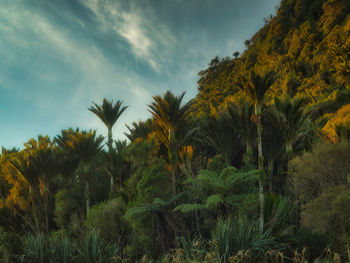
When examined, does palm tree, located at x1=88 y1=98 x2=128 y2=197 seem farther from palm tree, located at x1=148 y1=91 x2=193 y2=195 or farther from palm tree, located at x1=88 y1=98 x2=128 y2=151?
palm tree, located at x1=148 y1=91 x2=193 y2=195

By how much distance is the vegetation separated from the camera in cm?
697

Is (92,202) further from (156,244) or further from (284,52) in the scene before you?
(284,52)

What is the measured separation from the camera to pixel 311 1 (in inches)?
1242

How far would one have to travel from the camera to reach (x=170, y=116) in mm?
10820

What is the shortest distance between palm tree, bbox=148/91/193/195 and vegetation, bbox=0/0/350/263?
0.16 ft

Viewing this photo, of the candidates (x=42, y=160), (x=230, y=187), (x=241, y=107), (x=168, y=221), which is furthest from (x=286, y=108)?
(x=42, y=160)

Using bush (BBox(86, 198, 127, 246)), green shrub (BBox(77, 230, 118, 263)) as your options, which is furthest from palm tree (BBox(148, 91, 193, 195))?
green shrub (BBox(77, 230, 118, 263))

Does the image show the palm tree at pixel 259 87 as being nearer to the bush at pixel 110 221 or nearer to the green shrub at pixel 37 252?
the bush at pixel 110 221

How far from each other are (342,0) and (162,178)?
2965cm

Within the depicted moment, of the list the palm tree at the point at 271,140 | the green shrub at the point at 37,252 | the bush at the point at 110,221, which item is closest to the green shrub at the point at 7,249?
the green shrub at the point at 37,252

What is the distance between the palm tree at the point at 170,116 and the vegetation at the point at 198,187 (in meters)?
0.05

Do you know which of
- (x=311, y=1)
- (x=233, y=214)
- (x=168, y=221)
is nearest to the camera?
(x=233, y=214)

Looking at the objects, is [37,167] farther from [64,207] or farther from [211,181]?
[211,181]

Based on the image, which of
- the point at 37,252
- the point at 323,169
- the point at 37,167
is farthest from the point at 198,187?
the point at 37,167
